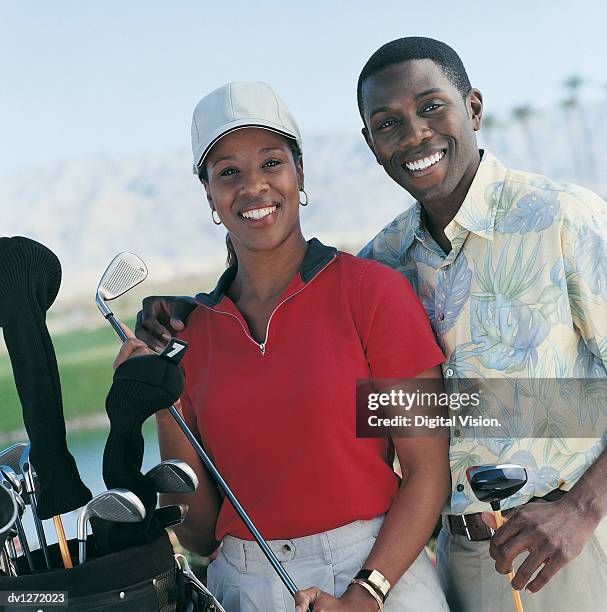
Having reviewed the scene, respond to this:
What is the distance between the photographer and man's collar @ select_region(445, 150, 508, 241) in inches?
103

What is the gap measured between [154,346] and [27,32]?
5250cm

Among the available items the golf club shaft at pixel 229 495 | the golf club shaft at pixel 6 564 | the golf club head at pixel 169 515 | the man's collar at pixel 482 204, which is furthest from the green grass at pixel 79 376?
the golf club shaft at pixel 6 564

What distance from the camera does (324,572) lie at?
2.48m

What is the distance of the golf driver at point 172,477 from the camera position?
7.43ft

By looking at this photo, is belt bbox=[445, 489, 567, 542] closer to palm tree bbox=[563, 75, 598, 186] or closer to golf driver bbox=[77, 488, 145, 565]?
golf driver bbox=[77, 488, 145, 565]

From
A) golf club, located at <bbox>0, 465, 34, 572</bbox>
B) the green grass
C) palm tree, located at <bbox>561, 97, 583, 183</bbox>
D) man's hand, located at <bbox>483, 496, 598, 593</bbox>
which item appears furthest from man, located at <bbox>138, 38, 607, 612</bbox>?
palm tree, located at <bbox>561, 97, 583, 183</bbox>

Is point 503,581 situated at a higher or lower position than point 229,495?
lower

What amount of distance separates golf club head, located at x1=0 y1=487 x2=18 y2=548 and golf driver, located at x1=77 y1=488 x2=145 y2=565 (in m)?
0.16

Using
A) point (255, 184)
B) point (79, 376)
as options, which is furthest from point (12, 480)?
point (79, 376)

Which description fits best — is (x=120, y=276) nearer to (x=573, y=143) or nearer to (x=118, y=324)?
(x=118, y=324)

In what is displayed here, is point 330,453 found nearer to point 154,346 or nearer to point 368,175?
point 154,346

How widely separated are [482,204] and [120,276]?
87 centimetres

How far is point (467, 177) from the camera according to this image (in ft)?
9.04

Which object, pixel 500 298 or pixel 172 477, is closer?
pixel 172 477
